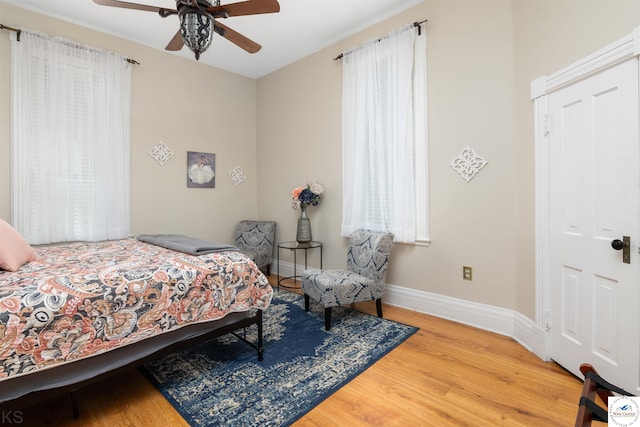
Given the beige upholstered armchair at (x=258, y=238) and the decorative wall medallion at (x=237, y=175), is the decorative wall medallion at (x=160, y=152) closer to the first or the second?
the decorative wall medallion at (x=237, y=175)

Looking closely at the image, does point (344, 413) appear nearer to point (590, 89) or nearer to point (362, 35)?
point (590, 89)

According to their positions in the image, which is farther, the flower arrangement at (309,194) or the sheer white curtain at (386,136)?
the flower arrangement at (309,194)

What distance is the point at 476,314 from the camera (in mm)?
2838

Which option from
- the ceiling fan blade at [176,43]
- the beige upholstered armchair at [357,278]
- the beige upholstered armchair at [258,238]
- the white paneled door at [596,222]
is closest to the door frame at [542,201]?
the white paneled door at [596,222]

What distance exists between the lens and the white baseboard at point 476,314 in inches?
93.6

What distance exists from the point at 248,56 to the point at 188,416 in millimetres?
4093

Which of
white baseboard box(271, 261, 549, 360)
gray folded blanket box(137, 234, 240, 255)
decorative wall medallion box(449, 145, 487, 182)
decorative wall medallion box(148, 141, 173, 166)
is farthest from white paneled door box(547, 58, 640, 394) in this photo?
decorative wall medallion box(148, 141, 173, 166)

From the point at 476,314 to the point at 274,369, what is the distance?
187 centimetres

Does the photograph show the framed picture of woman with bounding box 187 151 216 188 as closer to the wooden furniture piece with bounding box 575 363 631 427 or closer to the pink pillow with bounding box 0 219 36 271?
the pink pillow with bounding box 0 219 36 271

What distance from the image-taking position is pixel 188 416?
1.68m

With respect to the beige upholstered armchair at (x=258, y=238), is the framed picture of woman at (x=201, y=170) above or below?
above

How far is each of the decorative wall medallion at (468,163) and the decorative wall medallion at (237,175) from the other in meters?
3.12

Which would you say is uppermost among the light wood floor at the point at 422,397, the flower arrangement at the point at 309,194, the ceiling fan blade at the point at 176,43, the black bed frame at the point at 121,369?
the ceiling fan blade at the point at 176,43
